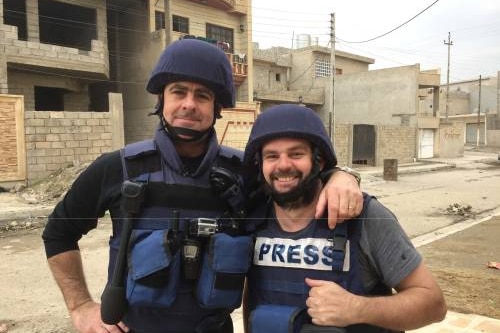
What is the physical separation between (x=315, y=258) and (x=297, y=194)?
0.22 metres

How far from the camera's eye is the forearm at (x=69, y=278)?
176 centimetres

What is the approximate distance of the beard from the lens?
1.57 metres

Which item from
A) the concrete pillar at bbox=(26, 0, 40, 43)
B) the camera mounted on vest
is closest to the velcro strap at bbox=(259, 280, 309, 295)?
the camera mounted on vest

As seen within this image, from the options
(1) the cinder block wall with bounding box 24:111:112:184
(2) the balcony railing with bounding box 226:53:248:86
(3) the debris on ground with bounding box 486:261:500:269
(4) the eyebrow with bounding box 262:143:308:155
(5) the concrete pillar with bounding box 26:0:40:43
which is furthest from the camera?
(2) the balcony railing with bounding box 226:53:248:86

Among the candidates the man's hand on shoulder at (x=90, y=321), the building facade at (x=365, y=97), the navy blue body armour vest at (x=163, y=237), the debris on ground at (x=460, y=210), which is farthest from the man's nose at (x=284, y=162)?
the building facade at (x=365, y=97)

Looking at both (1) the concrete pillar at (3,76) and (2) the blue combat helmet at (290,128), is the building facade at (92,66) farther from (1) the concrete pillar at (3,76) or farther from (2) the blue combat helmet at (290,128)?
(2) the blue combat helmet at (290,128)

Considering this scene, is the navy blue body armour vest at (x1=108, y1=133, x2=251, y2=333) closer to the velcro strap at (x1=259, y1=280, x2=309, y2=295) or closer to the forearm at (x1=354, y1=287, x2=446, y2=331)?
the velcro strap at (x1=259, y1=280, x2=309, y2=295)

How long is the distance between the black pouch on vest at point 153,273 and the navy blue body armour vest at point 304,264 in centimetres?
30

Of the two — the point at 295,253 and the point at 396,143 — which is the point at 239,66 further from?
the point at 295,253

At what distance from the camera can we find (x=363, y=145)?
76.4 feet

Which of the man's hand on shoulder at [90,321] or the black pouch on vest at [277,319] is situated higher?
the black pouch on vest at [277,319]

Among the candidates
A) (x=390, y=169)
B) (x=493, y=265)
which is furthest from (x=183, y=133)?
(x=390, y=169)

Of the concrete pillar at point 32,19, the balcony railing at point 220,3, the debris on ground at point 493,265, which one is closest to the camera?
the debris on ground at point 493,265

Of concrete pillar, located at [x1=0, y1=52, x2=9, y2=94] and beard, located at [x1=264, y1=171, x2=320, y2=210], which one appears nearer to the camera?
beard, located at [x1=264, y1=171, x2=320, y2=210]
